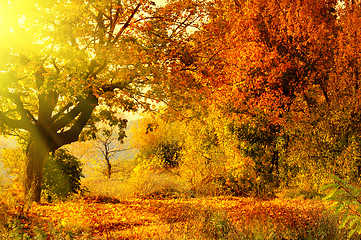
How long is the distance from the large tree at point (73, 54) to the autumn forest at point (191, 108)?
5 centimetres

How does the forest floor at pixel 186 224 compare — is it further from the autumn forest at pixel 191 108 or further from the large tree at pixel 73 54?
the large tree at pixel 73 54

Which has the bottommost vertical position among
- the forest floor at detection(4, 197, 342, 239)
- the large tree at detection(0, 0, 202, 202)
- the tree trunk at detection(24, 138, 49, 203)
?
the forest floor at detection(4, 197, 342, 239)

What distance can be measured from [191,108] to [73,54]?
216 inches

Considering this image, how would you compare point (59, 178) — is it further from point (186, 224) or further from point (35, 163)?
point (186, 224)

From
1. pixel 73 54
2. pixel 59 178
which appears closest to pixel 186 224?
pixel 73 54

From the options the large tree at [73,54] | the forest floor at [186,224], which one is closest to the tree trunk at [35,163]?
the large tree at [73,54]

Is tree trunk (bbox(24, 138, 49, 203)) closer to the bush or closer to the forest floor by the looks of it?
the bush

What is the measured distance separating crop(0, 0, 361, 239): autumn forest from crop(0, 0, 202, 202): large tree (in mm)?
50

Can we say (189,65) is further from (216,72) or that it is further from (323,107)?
(323,107)

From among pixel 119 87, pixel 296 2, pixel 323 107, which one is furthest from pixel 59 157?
pixel 296 2

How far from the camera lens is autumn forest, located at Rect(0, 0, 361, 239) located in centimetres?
1052

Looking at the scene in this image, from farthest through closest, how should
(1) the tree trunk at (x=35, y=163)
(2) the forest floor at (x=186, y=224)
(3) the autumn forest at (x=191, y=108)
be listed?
(1) the tree trunk at (x=35, y=163), (3) the autumn forest at (x=191, y=108), (2) the forest floor at (x=186, y=224)

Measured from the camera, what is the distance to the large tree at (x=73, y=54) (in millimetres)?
11641

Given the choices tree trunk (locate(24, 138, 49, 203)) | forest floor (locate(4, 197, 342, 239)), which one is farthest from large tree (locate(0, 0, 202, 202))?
forest floor (locate(4, 197, 342, 239))
